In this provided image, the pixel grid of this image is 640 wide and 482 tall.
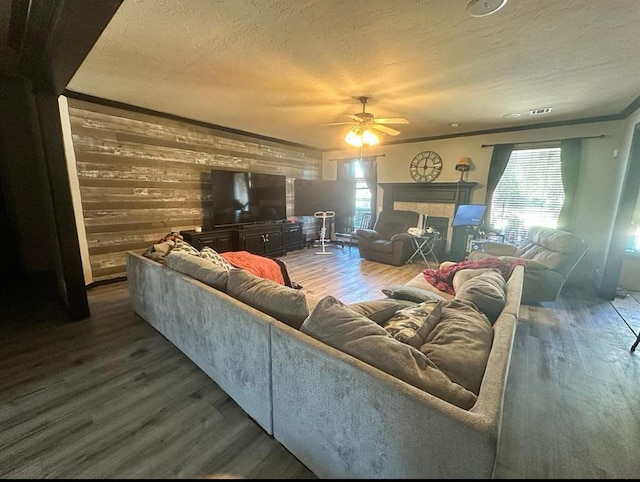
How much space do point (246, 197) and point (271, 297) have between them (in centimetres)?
394

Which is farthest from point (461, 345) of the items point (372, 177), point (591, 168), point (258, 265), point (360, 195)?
point (360, 195)

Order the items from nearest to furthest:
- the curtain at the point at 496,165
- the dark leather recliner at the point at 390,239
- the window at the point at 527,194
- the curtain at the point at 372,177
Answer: the window at the point at 527,194 < the curtain at the point at 496,165 < the dark leather recliner at the point at 390,239 < the curtain at the point at 372,177

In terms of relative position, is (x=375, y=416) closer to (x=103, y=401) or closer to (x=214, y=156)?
(x=103, y=401)

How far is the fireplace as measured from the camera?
5199mm

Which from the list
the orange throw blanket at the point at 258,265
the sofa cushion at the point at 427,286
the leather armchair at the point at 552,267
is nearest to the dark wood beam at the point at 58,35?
the orange throw blanket at the point at 258,265

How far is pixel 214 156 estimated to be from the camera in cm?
486

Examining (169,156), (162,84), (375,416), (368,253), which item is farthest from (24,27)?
(368,253)

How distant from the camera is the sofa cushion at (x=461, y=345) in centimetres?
102

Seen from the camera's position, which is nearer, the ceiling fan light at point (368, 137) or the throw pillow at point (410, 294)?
the throw pillow at point (410, 294)

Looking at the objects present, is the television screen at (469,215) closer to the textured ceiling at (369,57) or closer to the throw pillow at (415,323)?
the textured ceiling at (369,57)

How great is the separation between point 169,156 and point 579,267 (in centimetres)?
643

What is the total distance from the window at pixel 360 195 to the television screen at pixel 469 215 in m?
2.14

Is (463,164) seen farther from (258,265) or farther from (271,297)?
(271,297)

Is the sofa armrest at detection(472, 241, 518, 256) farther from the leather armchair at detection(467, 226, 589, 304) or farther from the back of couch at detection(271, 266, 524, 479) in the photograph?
the back of couch at detection(271, 266, 524, 479)
